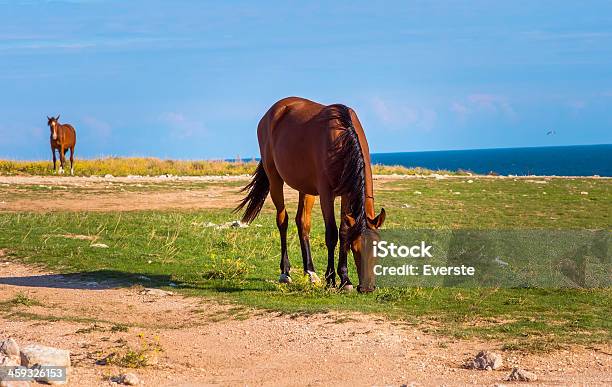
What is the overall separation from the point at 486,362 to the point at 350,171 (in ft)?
11.6

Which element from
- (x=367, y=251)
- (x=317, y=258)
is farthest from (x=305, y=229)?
(x=367, y=251)

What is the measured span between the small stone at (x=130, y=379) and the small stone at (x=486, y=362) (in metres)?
2.89

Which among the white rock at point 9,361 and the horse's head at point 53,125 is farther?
the horse's head at point 53,125

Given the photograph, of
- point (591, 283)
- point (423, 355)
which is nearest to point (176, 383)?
point (423, 355)

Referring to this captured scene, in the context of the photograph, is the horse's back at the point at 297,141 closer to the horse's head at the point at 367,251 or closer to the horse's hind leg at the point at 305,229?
the horse's hind leg at the point at 305,229

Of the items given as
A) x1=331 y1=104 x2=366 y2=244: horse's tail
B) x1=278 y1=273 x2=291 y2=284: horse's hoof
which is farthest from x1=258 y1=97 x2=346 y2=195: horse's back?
x1=278 y1=273 x2=291 y2=284: horse's hoof

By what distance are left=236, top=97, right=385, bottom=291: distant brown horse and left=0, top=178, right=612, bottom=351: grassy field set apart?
0.58m

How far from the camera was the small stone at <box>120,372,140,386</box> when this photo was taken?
6895 mm

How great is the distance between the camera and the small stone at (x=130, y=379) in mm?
6895

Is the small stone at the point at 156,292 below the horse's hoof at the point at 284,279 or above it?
below

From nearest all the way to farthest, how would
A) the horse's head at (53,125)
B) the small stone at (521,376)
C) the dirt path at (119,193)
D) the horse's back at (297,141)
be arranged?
the small stone at (521,376) → the horse's back at (297,141) → the dirt path at (119,193) → the horse's head at (53,125)

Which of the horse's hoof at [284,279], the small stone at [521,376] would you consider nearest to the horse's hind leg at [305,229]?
the horse's hoof at [284,279]

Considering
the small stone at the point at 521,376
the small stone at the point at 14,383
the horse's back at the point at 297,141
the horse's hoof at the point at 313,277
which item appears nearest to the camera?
the small stone at the point at 14,383

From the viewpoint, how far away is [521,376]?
678 cm
